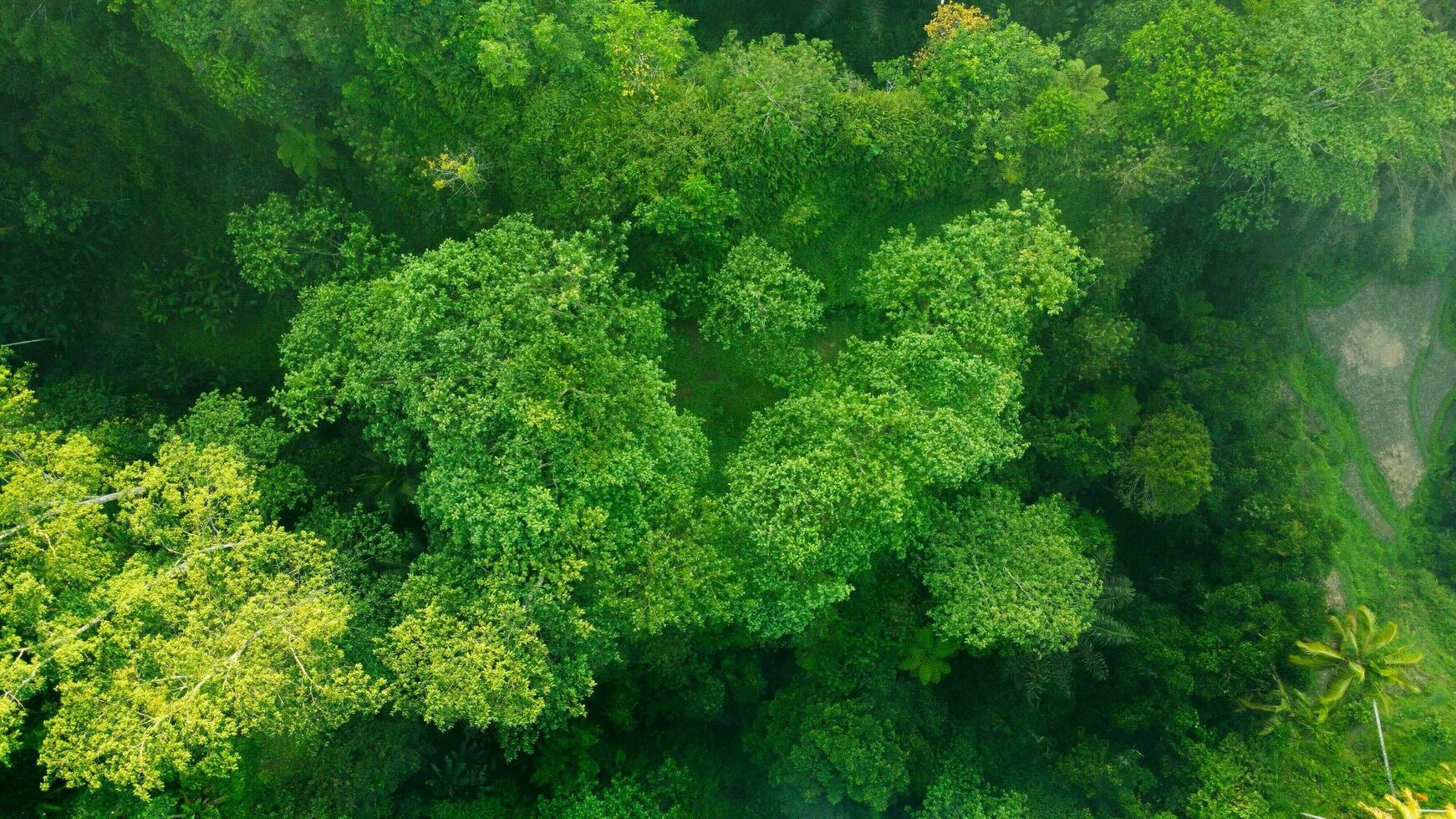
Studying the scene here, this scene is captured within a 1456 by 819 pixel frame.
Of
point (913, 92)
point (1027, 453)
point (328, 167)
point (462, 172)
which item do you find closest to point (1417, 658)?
point (1027, 453)

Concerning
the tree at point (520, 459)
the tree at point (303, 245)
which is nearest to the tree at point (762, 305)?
the tree at point (520, 459)

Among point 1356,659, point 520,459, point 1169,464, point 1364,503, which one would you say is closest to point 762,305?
point 520,459

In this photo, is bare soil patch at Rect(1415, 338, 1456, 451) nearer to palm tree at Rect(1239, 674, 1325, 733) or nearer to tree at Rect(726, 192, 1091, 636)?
palm tree at Rect(1239, 674, 1325, 733)

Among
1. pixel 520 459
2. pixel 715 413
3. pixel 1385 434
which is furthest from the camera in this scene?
pixel 1385 434

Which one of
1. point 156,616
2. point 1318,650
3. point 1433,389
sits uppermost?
point 1433,389

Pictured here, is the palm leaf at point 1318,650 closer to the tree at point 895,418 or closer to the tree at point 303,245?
the tree at point 895,418

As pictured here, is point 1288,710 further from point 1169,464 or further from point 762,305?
point 762,305
